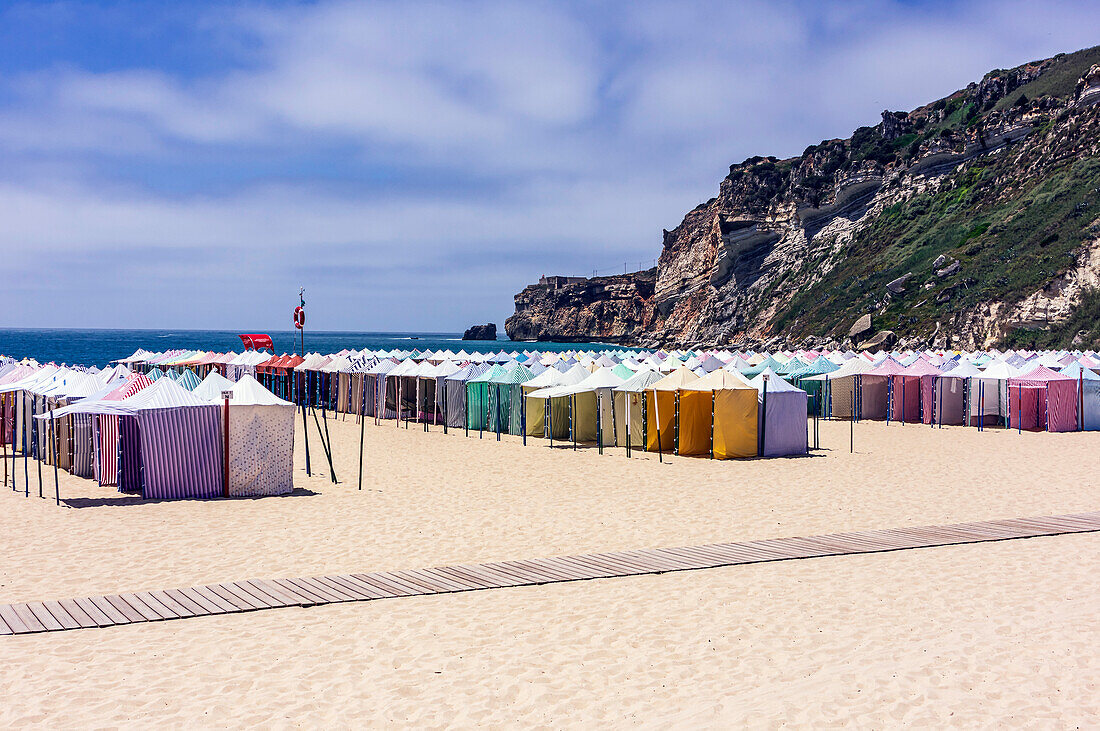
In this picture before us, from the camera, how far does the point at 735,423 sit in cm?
1844

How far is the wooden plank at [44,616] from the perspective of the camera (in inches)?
265

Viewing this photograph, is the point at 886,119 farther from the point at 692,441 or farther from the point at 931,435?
the point at 692,441

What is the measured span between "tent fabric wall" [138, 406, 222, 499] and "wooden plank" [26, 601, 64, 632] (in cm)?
580

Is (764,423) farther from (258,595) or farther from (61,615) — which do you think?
(61,615)

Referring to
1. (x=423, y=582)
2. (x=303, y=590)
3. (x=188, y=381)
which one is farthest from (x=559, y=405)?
(x=303, y=590)

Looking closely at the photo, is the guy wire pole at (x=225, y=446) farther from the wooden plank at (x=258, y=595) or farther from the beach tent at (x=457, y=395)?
the beach tent at (x=457, y=395)

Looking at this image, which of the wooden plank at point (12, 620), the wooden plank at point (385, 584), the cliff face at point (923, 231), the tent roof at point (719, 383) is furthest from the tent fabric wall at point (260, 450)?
the cliff face at point (923, 231)

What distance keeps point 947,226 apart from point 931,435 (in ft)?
158

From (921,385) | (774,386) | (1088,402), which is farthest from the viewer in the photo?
(921,385)

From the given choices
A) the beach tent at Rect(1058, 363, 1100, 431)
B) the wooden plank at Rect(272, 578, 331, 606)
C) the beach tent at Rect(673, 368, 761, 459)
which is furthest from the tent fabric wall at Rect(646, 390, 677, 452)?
the beach tent at Rect(1058, 363, 1100, 431)

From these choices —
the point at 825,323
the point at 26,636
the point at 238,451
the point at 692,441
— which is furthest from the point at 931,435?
the point at 825,323

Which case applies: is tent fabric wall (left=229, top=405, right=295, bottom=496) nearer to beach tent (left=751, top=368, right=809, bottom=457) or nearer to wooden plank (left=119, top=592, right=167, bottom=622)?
wooden plank (left=119, top=592, right=167, bottom=622)

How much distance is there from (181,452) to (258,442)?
→ 1186 mm

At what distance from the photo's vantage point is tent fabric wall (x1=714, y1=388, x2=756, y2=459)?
18.3 m
